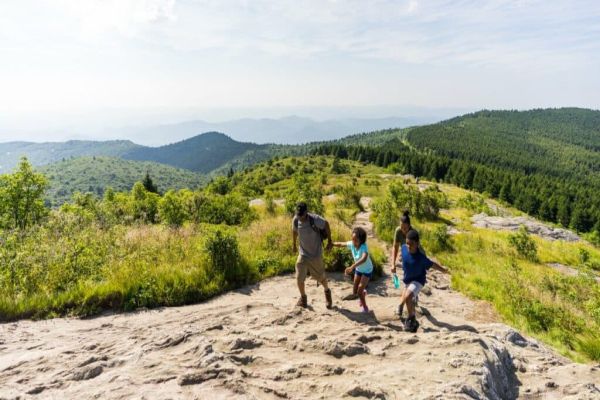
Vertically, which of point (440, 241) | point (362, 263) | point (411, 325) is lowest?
point (440, 241)

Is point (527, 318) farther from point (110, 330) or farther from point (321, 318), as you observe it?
point (110, 330)

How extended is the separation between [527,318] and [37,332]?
1127 centimetres

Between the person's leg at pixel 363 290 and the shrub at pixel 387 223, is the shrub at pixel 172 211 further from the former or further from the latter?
the person's leg at pixel 363 290

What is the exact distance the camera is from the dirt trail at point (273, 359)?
4562 mm

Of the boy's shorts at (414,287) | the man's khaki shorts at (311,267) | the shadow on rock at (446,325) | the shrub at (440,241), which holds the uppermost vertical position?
the man's khaki shorts at (311,267)

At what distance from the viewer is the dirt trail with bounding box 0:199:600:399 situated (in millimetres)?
4562

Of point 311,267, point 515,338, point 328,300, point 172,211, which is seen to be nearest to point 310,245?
point 311,267

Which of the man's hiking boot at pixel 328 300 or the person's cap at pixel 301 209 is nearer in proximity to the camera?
the person's cap at pixel 301 209

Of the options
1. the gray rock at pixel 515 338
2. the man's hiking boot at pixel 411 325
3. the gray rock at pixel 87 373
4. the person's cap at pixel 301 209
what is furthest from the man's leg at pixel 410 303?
the gray rock at pixel 87 373

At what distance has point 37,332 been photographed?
654 centimetres

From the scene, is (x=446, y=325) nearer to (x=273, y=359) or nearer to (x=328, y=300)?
(x=328, y=300)

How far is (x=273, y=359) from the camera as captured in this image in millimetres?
5395

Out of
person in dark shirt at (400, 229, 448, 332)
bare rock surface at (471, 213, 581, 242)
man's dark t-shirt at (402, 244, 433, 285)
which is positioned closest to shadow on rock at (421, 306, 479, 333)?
person in dark shirt at (400, 229, 448, 332)

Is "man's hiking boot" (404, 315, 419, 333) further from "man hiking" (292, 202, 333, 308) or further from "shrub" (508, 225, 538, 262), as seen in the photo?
"shrub" (508, 225, 538, 262)
